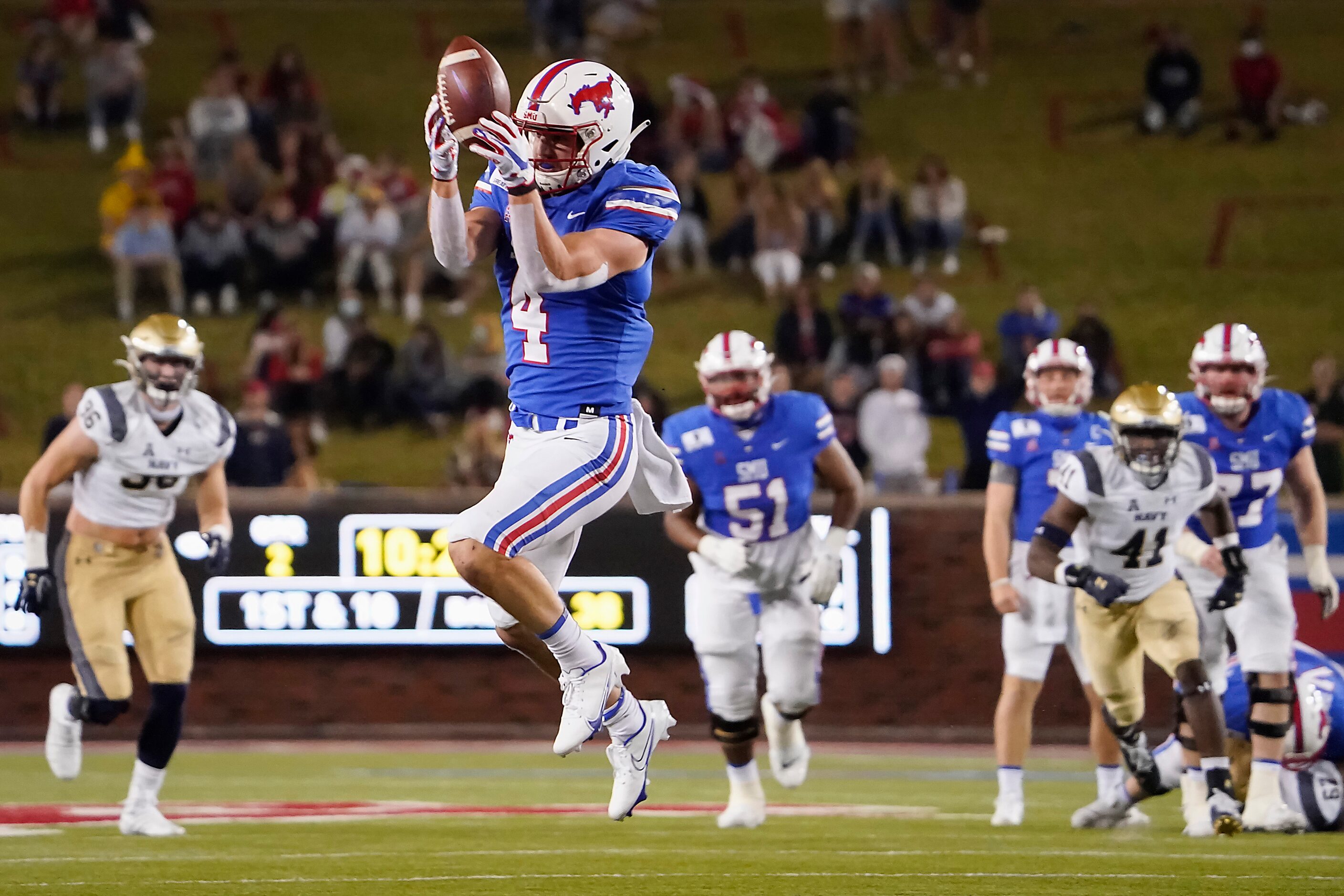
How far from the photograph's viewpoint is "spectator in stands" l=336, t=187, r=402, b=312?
18000 millimetres

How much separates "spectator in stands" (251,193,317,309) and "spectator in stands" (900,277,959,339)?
5460 millimetres

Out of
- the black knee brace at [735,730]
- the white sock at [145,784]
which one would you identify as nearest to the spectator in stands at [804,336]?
the black knee brace at [735,730]

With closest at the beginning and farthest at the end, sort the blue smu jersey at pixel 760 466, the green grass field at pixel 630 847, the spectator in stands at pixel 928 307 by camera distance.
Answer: the green grass field at pixel 630 847 < the blue smu jersey at pixel 760 466 < the spectator in stands at pixel 928 307

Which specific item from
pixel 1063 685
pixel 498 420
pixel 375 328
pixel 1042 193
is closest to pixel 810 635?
pixel 1063 685

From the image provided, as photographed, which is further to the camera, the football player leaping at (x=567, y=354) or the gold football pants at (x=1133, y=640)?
the gold football pants at (x=1133, y=640)

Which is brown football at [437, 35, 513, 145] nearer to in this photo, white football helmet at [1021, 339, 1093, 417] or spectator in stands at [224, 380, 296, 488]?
white football helmet at [1021, 339, 1093, 417]

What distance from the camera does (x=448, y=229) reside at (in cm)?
559

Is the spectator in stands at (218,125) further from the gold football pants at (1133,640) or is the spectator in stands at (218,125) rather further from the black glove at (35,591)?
the gold football pants at (1133,640)

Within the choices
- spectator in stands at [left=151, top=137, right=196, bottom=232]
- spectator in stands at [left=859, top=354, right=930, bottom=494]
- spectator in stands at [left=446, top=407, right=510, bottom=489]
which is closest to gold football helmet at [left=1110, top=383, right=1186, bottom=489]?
spectator in stands at [left=859, top=354, right=930, bottom=494]

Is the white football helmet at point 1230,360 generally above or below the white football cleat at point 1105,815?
above

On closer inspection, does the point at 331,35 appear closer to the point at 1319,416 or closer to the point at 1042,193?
the point at 1042,193

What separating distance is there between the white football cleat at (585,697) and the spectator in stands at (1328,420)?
29.8 feet

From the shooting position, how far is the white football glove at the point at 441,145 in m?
5.52

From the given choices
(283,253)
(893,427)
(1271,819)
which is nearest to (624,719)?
(1271,819)
